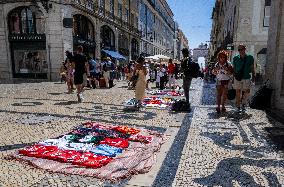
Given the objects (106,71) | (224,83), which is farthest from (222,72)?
(106,71)

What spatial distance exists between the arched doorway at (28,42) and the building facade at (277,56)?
56.6ft

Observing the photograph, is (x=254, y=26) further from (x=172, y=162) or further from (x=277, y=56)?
(x=172, y=162)

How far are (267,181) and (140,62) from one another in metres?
5.30

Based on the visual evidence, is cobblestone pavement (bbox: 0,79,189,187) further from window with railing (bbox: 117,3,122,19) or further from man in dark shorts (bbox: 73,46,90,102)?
window with railing (bbox: 117,3,122,19)

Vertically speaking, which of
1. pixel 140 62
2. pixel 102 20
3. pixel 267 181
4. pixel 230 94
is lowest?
pixel 267 181

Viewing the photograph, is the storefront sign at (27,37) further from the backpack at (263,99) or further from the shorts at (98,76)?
the backpack at (263,99)

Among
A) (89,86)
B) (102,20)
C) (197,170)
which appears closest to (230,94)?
(197,170)

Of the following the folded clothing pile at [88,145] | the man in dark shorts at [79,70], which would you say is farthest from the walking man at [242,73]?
the man in dark shorts at [79,70]

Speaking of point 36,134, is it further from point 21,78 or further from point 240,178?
point 21,78

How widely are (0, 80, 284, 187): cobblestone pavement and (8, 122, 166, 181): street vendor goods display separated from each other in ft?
0.55

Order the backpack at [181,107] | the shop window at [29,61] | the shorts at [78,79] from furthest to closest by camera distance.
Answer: the shop window at [29,61] → the shorts at [78,79] → the backpack at [181,107]

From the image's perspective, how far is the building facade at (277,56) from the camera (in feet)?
25.0

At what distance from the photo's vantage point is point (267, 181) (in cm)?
327

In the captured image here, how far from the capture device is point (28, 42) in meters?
21.6
